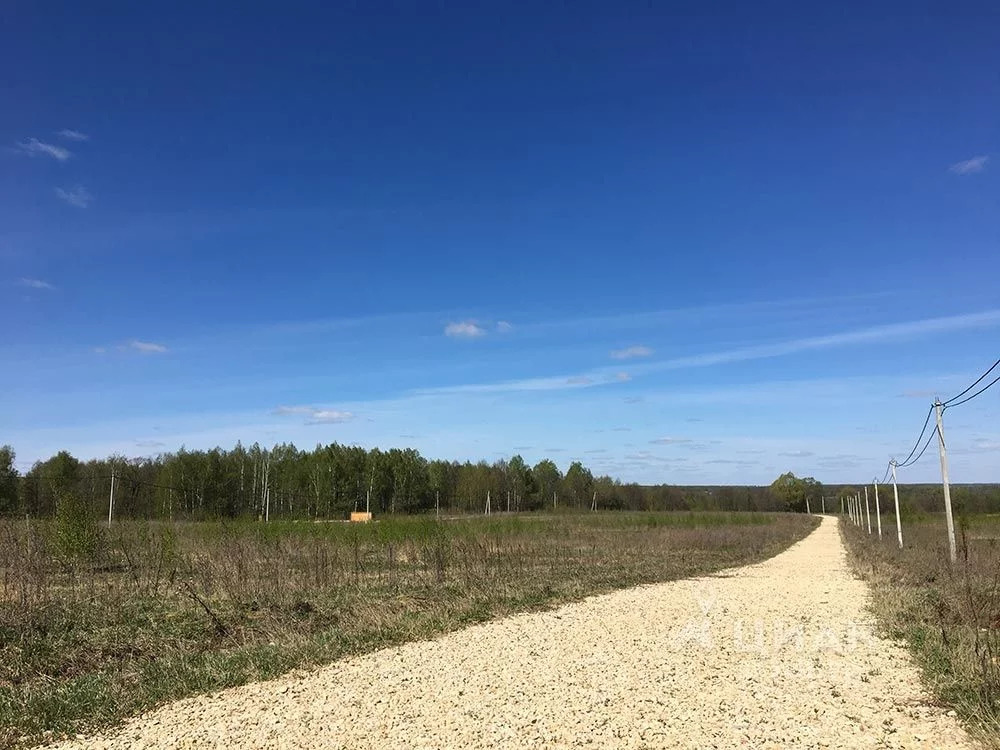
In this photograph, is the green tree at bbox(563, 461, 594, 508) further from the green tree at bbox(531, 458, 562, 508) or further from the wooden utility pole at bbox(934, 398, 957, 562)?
the wooden utility pole at bbox(934, 398, 957, 562)

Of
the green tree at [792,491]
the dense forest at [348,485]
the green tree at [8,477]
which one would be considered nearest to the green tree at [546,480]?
the dense forest at [348,485]

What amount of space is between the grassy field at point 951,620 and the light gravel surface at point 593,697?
224 millimetres

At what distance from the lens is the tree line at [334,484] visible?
190ft

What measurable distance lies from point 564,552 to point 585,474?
89561 mm

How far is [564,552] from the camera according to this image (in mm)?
26938

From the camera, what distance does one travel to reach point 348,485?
268 feet

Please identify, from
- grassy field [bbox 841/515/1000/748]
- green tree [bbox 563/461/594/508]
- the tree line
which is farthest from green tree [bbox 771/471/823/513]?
grassy field [bbox 841/515/1000/748]

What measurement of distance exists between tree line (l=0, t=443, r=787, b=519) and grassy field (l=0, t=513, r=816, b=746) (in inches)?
1100

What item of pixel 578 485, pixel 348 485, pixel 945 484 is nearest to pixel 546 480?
pixel 578 485

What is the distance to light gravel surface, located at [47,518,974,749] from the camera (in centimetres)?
592

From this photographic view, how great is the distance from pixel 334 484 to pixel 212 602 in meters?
65.8

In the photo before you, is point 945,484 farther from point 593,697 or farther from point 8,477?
point 8,477

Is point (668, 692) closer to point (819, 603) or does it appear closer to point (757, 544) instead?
point (819, 603)

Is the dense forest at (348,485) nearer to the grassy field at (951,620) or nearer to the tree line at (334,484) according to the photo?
the tree line at (334,484)
